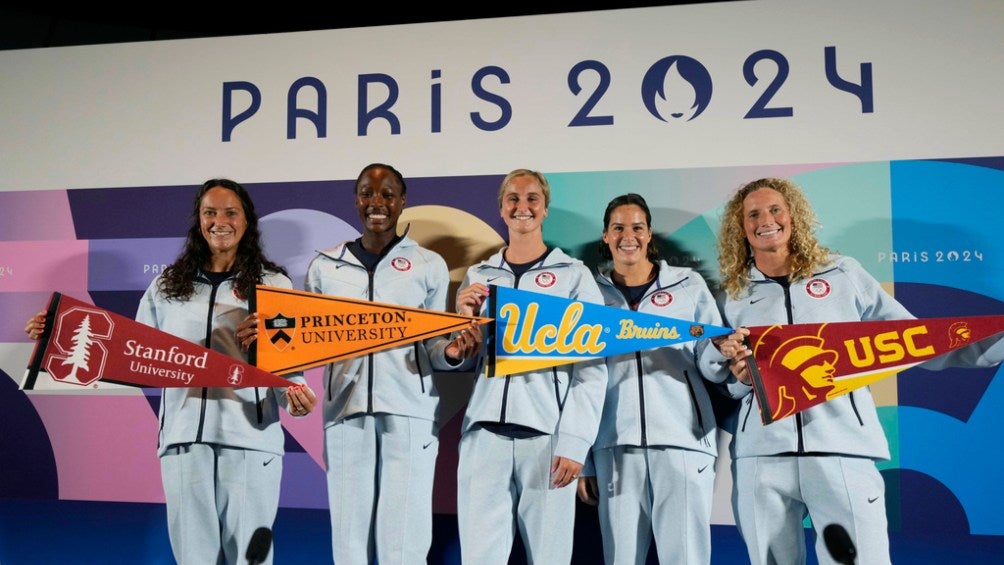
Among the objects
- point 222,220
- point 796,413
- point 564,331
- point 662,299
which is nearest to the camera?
point 796,413

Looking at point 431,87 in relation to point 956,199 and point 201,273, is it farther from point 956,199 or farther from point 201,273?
point 956,199

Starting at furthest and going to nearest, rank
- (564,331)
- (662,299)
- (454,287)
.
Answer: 1. (454,287)
2. (662,299)
3. (564,331)

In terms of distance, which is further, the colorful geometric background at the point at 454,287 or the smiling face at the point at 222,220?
the colorful geometric background at the point at 454,287

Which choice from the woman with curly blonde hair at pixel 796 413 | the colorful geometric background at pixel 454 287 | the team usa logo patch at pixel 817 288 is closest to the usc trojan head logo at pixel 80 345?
the colorful geometric background at pixel 454 287

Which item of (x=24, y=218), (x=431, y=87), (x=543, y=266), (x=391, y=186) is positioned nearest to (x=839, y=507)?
(x=543, y=266)

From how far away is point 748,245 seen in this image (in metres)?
Result: 3.40

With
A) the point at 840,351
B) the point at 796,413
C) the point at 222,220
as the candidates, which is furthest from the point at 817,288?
the point at 222,220

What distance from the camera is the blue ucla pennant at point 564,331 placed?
311 cm

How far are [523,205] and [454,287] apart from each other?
2.15ft

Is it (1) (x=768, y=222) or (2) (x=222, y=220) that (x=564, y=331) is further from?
(2) (x=222, y=220)

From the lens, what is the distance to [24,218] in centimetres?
416

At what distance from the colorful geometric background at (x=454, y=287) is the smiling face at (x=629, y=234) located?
39 centimetres

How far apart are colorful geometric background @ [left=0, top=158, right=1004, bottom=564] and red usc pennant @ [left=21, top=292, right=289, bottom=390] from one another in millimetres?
758

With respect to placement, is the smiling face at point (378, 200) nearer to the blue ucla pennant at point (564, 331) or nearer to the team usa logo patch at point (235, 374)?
the blue ucla pennant at point (564, 331)
